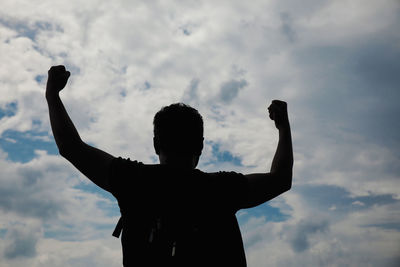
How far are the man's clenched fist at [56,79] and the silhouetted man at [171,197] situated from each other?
12 mm

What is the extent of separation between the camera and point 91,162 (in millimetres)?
2848

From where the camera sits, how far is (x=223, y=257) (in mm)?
2881

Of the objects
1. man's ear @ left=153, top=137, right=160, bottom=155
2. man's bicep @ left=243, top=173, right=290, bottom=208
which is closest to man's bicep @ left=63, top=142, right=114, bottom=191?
man's ear @ left=153, top=137, right=160, bottom=155

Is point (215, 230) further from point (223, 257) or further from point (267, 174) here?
point (267, 174)

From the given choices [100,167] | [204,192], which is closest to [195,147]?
[204,192]

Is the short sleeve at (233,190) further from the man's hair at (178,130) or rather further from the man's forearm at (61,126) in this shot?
the man's forearm at (61,126)

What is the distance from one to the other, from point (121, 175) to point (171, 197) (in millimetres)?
468

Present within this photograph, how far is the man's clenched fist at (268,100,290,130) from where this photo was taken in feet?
13.1

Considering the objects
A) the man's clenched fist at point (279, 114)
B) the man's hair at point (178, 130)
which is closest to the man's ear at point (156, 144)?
the man's hair at point (178, 130)

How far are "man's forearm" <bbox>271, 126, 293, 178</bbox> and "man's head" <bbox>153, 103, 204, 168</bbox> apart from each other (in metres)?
0.85

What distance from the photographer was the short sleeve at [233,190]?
3.01 meters

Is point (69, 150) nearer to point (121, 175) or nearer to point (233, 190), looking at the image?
point (121, 175)

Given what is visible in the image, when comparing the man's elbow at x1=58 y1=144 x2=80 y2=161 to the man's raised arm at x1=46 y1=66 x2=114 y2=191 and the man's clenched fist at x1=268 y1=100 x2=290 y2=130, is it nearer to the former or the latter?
the man's raised arm at x1=46 y1=66 x2=114 y2=191

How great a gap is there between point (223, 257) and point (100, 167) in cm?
130
